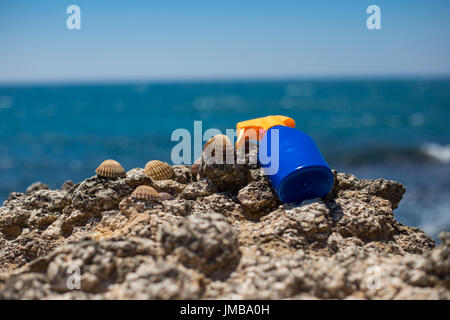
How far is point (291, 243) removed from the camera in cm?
319

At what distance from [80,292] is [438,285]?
7.62 feet

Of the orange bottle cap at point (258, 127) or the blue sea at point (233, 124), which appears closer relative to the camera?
the orange bottle cap at point (258, 127)

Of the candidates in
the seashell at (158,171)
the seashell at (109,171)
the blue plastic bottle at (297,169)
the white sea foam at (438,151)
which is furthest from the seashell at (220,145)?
the white sea foam at (438,151)

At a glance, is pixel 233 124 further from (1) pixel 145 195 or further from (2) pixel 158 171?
(1) pixel 145 195

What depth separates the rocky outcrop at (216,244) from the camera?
259 centimetres

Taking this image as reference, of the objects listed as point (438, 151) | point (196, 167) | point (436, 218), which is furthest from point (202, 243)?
point (438, 151)

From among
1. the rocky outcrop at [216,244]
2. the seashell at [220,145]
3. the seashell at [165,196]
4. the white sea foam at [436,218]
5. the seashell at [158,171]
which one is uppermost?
the seashell at [220,145]

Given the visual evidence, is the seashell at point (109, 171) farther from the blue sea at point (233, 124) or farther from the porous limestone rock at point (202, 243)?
the blue sea at point (233, 124)

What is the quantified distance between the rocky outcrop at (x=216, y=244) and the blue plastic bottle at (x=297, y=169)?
0.41 feet

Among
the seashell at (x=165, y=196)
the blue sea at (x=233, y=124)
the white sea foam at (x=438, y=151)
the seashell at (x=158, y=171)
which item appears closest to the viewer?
the seashell at (x=165, y=196)

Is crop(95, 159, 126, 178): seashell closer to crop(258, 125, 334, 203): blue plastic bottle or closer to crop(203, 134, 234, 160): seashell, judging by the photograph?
crop(203, 134, 234, 160): seashell

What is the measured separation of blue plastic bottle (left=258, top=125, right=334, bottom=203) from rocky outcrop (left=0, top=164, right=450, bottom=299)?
0.12 meters
